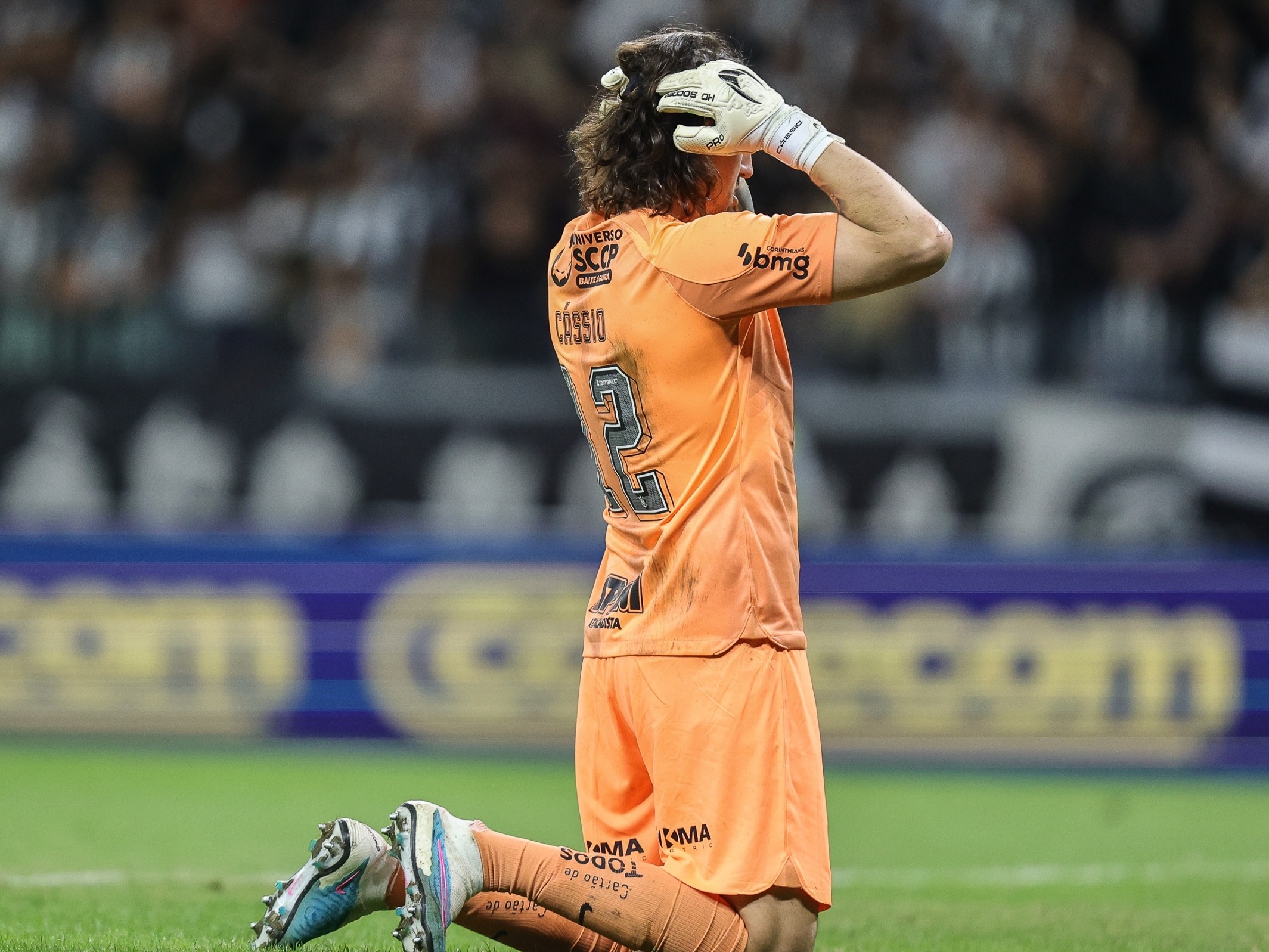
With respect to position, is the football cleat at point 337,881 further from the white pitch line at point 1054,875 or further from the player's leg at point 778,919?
the white pitch line at point 1054,875

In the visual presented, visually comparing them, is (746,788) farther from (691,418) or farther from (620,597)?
(691,418)

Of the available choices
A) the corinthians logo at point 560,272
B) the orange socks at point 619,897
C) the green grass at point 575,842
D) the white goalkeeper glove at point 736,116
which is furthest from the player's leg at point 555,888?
the white goalkeeper glove at point 736,116

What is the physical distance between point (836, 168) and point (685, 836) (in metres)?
1.52

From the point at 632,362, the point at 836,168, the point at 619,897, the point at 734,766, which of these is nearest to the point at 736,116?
the point at 836,168

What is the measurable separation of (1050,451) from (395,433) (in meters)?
4.11

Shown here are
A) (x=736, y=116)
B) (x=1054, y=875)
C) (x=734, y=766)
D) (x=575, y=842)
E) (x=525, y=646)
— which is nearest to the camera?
(x=736, y=116)

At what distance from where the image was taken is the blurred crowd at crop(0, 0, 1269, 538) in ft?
33.1

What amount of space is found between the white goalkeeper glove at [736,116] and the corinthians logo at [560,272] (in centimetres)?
42

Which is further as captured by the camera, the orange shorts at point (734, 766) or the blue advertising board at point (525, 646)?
the blue advertising board at point (525, 646)

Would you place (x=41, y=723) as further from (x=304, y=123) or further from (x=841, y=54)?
(x=841, y=54)

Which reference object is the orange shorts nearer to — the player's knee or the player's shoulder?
the player's knee

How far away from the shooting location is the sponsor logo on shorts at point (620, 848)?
12.3ft

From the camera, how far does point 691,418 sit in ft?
12.0

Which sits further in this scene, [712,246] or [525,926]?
[525,926]
